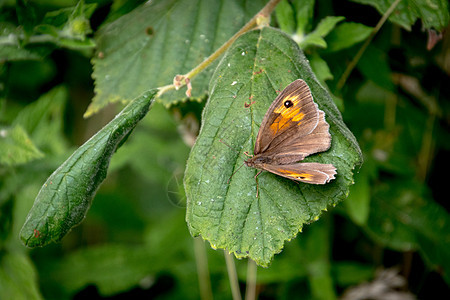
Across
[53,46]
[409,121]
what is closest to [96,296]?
[53,46]

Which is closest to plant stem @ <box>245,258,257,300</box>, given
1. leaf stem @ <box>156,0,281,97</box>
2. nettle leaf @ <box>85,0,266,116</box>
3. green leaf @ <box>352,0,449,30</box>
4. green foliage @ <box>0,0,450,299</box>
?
green foliage @ <box>0,0,450,299</box>

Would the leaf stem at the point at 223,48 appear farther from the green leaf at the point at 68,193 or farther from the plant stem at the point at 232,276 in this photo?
the plant stem at the point at 232,276

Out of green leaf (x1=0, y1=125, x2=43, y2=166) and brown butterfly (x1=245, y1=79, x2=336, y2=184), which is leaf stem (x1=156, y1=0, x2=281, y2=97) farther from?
green leaf (x1=0, y1=125, x2=43, y2=166)

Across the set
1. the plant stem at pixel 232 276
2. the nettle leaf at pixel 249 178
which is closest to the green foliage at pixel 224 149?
the nettle leaf at pixel 249 178

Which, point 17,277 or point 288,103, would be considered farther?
point 17,277

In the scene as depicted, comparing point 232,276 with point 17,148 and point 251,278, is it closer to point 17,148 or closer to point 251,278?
point 251,278

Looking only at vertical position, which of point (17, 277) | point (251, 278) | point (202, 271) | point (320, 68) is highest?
point (320, 68)

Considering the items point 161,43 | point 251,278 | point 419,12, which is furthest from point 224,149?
point 251,278
